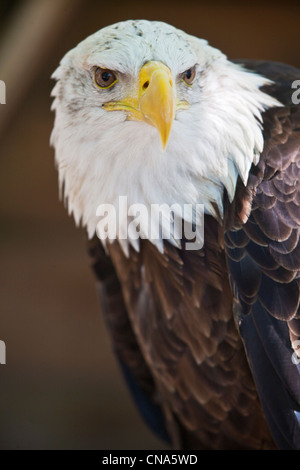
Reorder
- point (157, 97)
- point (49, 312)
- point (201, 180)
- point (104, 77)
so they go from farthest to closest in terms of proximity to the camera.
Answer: point (49, 312)
point (201, 180)
point (104, 77)
point (157, 97)

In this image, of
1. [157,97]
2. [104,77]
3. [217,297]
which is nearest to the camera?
[157,97]

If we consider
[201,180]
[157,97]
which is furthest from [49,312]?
[157,97]

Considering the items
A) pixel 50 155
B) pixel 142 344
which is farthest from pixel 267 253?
pixel 50 155

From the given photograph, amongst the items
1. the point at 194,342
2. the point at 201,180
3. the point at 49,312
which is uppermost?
the point at 201,180

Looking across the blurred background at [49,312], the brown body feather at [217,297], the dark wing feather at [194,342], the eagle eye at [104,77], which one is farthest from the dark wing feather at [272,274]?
the blurred background at [49,312]

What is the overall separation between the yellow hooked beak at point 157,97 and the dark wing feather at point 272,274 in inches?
11.4

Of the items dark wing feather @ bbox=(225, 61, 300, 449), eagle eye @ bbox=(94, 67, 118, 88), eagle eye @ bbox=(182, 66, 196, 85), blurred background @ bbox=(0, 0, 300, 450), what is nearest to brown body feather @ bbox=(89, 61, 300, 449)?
dark wing feather @ bbox=(225, 61, 300, 449)

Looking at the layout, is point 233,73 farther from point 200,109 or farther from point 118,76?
point 118,76

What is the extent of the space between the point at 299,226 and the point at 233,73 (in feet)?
1.25

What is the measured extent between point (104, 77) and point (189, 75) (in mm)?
175

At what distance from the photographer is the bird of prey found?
1465mm

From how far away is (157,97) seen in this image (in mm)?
1382

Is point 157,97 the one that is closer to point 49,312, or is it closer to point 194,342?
point 194,342

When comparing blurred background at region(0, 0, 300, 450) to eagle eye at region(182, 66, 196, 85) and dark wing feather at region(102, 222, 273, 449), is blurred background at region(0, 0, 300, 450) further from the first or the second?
eagle eye at region(182, 66, 196, 85)
